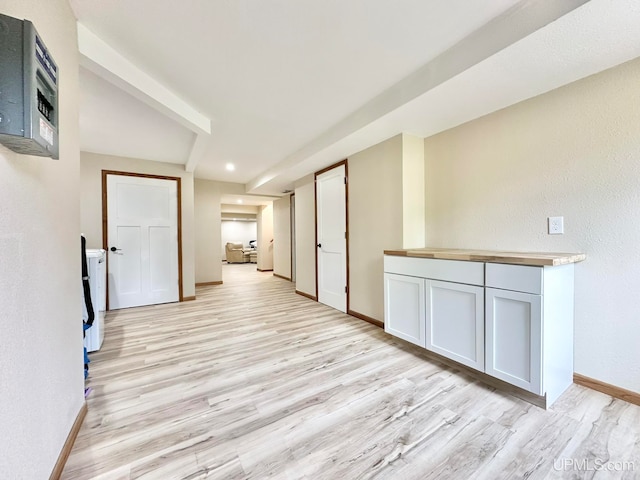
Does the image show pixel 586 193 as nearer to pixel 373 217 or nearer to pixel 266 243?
pixel 373 217

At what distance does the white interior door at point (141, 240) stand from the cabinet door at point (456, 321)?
3.84 m

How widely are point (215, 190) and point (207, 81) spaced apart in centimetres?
368

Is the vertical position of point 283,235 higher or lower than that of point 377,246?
higher

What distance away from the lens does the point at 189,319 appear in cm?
328

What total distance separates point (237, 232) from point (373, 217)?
422 inches

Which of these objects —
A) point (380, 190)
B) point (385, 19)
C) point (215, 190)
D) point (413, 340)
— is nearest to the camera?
point (385, 19)

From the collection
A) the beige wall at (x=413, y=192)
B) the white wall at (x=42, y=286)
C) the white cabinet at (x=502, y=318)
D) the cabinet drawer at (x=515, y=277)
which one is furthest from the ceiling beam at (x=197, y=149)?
the cabinet drawer at (x=515, y=277)

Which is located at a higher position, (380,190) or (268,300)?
(380,190)

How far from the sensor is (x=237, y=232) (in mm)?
12633

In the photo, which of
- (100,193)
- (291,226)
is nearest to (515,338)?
(291,226)

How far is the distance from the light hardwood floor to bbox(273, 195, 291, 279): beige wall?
3.71 m

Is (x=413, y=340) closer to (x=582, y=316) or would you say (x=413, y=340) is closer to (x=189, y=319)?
Answer: (x=582, y=316)

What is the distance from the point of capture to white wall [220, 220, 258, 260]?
40.4ft

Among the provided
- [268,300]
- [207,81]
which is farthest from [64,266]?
[268,300]
